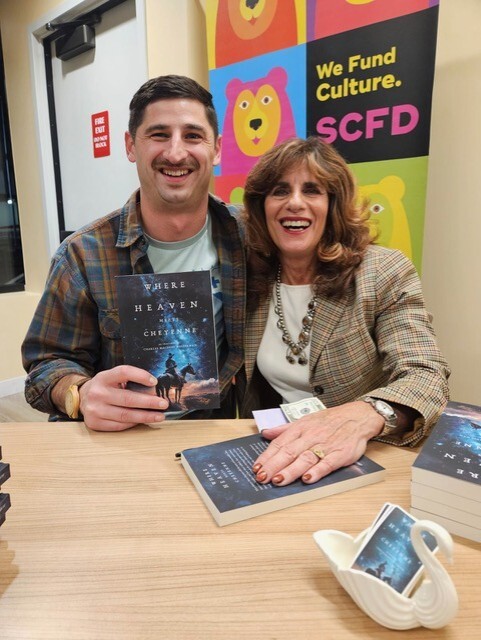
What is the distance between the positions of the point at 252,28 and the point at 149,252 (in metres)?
1.38

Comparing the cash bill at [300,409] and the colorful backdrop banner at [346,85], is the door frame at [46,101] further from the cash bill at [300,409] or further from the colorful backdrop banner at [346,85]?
the cash bill at [300,409]

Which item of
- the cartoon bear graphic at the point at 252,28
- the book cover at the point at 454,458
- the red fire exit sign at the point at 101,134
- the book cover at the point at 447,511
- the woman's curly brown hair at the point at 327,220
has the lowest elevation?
the book cover at the point at 447,511

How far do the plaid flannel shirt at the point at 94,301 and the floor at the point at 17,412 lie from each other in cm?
198

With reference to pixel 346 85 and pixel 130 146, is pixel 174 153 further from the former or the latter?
pixel 346 85

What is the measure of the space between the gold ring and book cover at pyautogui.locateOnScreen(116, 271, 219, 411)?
0.27 meters

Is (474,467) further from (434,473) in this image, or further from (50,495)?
(50,495)

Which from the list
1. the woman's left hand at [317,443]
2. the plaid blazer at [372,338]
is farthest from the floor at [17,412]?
the woman's left hand at [317,443]

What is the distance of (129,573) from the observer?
26.0 inches

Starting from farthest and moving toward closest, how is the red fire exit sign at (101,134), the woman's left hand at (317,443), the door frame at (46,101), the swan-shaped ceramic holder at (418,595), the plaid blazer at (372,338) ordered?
1. the red fire exit sign at (101,134)
2. the door frame at (46,101)
3. the plaid blazer at (372,338)
4. the woman's left hand at (317,443)
5. the swan-shaped ceramic holder at (418,595)

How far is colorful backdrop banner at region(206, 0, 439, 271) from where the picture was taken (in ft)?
5.75

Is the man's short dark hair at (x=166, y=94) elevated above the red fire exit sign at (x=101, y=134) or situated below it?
below

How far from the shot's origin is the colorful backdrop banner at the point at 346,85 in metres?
1.75

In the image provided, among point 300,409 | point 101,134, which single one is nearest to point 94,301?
point 300,409

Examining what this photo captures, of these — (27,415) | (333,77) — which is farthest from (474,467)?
(27,415)
